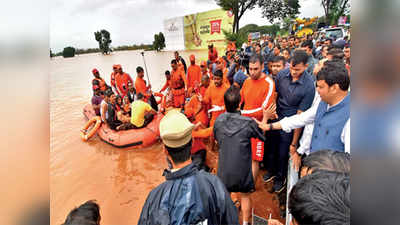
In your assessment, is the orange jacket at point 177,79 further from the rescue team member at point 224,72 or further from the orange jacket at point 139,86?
the rescue team member at point 224,72

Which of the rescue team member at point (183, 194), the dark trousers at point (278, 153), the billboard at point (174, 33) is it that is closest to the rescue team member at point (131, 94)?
the dark trousers at point (278, 153)

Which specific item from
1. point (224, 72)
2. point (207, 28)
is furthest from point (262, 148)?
point (207, 28)

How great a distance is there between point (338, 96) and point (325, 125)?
0.82 ft

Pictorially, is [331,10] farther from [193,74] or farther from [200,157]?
[200,157]

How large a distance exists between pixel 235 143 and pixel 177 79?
4.36m

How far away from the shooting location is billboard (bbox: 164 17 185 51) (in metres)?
22.5

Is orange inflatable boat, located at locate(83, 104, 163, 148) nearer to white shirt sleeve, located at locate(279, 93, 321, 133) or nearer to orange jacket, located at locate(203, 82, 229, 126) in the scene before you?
orange jacket, located at locate(203, 82, 229, 126)

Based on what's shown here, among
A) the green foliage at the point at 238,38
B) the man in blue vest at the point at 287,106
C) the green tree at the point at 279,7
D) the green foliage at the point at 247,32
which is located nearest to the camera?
the man in blue vest at the point at 287,106

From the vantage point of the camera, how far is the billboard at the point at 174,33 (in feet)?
73.7

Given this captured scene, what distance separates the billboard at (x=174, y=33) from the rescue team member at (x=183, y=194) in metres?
22.7

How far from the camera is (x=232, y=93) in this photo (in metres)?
1.97

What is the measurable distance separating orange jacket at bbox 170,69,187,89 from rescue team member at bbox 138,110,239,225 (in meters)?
4.82

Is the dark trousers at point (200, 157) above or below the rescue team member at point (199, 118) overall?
below
